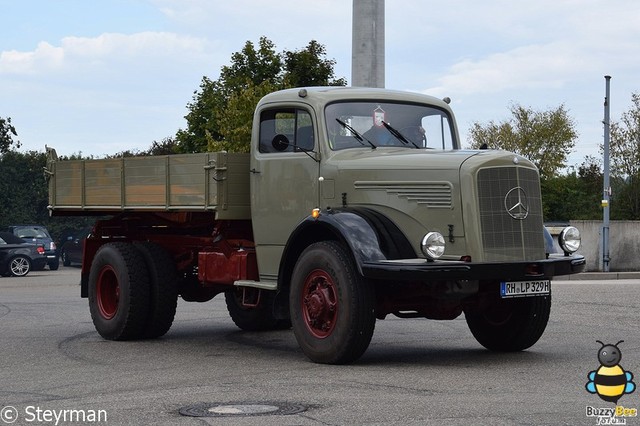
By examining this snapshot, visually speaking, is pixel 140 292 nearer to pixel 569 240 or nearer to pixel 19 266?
pixel 569 240

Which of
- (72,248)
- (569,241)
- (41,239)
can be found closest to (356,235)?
(569,241)

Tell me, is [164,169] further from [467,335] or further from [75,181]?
[467,335]

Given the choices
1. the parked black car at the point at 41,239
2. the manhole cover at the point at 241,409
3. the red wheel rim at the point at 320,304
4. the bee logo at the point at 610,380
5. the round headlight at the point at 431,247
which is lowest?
the parked black car at the point at 41,239

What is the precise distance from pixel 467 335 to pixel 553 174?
205 ft

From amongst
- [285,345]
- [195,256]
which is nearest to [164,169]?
[195,256]

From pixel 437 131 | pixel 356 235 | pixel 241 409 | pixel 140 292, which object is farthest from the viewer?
pixel 140 292

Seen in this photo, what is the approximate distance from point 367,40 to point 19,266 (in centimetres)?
1561

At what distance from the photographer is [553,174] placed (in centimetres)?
7506

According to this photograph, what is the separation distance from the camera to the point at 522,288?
35.7ft

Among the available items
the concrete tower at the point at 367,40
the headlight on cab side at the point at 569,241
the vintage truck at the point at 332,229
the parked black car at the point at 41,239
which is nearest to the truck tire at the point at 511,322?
the vintage truck at the point at 332,229

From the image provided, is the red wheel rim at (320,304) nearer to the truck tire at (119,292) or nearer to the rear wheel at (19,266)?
the truck tire at (119,292)

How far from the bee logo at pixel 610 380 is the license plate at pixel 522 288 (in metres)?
1.85

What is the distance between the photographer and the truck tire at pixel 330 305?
10.6m

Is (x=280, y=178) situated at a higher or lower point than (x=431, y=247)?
higher
